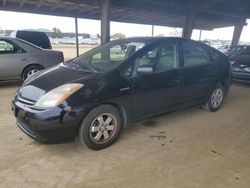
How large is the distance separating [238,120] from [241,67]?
348cm

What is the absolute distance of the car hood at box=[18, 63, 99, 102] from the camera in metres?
2.71

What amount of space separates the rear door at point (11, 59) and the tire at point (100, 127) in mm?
4245

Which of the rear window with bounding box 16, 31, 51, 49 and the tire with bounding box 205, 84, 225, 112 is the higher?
the rear window with bounding box 16, 31, 51, 49

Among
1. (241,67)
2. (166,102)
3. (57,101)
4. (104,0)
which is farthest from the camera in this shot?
(104,0)

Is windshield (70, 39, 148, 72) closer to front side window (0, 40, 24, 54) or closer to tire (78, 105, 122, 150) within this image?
tire (78, 105, 122, 150)

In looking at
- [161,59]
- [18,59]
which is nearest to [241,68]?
[161,59]

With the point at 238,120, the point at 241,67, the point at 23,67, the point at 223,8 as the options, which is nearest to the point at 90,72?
the point at 238,120

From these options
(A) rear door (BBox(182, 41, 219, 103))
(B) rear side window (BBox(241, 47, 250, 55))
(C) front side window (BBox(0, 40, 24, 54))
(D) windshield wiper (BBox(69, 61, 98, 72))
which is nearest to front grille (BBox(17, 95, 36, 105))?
(D) windshield wiper (BBox(69, 61, 98, 72))

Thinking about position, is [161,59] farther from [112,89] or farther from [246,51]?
[246,51]

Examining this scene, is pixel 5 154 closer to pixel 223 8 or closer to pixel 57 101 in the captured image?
pixel 57 101

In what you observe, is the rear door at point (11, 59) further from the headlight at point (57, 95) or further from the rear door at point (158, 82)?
the rear door at point (158, 82)

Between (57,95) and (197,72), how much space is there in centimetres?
245

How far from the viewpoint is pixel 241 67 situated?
6.88 m

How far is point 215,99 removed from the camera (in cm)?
442
